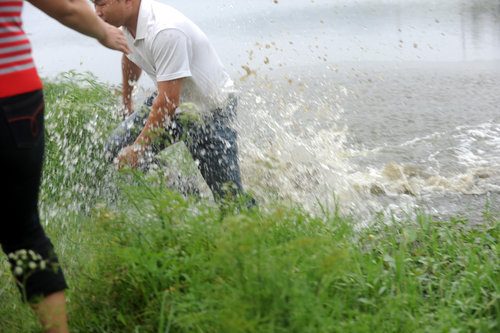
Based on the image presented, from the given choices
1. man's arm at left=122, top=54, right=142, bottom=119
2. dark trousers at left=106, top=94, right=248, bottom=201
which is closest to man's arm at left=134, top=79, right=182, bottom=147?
dark trousers at left=106, top=94, right=248, bottom=201

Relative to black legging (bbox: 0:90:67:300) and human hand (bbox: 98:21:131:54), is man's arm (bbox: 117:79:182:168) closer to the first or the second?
human hand (bbox: 98:21:131:54)

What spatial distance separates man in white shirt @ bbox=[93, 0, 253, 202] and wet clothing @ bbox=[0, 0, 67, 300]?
1115 mm

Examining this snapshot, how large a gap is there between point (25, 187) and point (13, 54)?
1.66 ft

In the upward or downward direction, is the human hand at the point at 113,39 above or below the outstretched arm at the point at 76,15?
below

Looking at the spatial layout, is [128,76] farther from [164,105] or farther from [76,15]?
[76,15]

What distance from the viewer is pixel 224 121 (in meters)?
3.88

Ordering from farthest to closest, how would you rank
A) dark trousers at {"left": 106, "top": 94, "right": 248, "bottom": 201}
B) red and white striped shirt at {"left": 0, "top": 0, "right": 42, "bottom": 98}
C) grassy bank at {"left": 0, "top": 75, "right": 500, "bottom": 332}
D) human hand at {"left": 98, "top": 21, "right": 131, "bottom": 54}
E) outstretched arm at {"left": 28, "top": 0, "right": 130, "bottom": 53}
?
dark trousers at {"left": 106, "top": 94, "right": 248, "bottom": 201}, human hand at {"left": 98, "top": 21, "right": 131, "bottom": 54}, outstretched arm at {"left": 28, "top": 0, "right": 130, "bottom": 53}, grassy bank at {"left": 0, "top": 75, "right": 500, "bottom": 332}, red and white striped shirt at {"left": 0, "top": 0, "right": 42, "bottom": 98}

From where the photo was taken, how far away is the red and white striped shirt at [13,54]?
6.53 feet

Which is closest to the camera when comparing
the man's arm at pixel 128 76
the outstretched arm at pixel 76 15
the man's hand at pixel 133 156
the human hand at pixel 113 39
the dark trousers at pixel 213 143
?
the outstretched arm at pixel 76 15

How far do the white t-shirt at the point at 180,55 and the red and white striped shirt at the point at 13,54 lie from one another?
1.47 m

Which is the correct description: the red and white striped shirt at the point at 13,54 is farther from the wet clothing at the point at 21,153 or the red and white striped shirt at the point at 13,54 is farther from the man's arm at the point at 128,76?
the man's arm at the point at 128,76

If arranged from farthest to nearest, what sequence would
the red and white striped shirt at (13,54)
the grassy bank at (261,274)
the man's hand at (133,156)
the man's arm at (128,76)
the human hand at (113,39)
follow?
1. the man's arm at (128,76)
2. the man's hand at (133,156)
3. the human hand at (113,39)
4. the grassy bank at (261,274)
5. the red and white striped shirt at (13,54)

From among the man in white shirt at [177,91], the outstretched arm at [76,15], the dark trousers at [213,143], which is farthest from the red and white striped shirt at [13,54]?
the dark trousers at [213,143]

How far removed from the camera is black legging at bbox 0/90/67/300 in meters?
2.05
